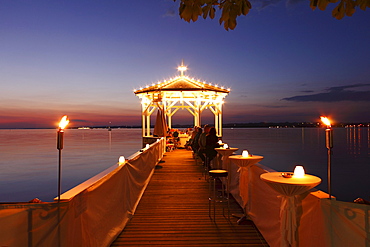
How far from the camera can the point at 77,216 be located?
3.08 meters

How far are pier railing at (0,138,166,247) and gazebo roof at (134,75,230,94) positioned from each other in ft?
34.5

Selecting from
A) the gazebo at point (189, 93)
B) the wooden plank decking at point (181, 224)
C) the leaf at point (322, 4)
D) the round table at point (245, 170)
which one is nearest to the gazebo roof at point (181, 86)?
the gazebo at point (189, 93)

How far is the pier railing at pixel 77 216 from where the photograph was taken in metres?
2.29

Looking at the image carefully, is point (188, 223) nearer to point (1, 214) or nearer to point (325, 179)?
point (1, 214)

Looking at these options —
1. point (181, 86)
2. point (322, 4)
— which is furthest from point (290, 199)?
point (181, 86)

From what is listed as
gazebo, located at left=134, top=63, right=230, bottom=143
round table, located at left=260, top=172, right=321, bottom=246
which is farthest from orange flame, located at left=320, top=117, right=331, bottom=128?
gazebo, located at left=134, top=63, right=230, bottom=143

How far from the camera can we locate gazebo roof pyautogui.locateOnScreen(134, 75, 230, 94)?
1565 cm

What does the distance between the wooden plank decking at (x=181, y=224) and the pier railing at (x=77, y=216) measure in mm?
348

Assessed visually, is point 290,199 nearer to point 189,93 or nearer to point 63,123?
point 63,123

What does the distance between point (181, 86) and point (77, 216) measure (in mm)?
13347

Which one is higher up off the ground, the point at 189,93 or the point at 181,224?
the point at 189,93

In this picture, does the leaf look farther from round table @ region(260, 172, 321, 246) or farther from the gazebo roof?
the gazebo roof

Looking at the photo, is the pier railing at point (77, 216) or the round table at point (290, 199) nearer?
the pier railing at point (77, 216)

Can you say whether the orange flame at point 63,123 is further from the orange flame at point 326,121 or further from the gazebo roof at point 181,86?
the gazebo roof at point 181,86
